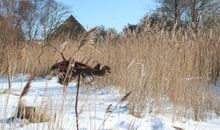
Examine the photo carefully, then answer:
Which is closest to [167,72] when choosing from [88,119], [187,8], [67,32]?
[88,119]

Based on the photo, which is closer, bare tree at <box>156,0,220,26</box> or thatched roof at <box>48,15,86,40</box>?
thatched roof at <box>48,15,86,40</box>

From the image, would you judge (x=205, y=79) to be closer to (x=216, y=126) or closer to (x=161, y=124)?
(x=216, y=126)

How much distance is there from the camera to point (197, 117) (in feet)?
17.8

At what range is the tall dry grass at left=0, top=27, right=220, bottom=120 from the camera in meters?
5.11

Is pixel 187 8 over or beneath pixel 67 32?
over

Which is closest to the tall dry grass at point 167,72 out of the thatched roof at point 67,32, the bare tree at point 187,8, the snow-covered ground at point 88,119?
the snow-covered ground at point 88,119

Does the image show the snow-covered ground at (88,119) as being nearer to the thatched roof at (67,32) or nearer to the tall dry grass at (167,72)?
the tall dry grass at (167,72)

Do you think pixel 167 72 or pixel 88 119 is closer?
pixel 88 119

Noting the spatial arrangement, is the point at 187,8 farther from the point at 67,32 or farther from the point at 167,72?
the point at 167,72

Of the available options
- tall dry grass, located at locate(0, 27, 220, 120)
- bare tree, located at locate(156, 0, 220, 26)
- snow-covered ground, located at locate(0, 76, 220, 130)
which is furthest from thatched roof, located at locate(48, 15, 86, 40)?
bare tree, located at locate(156, 0, 220, 26)

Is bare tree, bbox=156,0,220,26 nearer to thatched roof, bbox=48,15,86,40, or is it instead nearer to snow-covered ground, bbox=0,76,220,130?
thatched roof, bbox=48,15,86,40

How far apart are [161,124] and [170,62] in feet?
5.84

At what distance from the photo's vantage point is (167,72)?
5.81 metres

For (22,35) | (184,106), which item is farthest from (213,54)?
(22,35)
